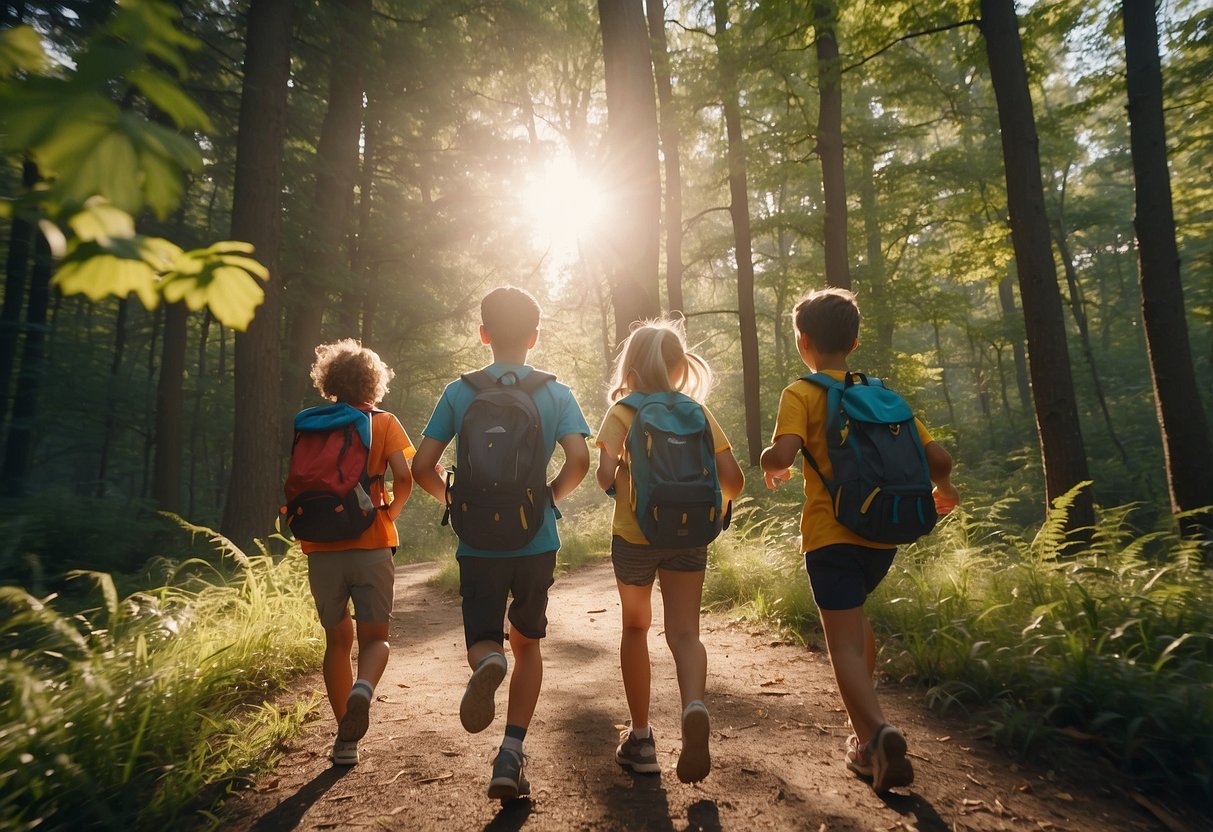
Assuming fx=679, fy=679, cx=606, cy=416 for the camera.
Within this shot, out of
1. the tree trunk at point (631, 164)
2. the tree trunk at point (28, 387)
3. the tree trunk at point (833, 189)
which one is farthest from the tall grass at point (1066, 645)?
the tree trunk at point (28, 387)

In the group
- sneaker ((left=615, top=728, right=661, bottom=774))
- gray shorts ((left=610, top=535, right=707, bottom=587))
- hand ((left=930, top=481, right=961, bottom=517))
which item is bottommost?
sneaker ((left=615, top=728, right=661, bottom=774))

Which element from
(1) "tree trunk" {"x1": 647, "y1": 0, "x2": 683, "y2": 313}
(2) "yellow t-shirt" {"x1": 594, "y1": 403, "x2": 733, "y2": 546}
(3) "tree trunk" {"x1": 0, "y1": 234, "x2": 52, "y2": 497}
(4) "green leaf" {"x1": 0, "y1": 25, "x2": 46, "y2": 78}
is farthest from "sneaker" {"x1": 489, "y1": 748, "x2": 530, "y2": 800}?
(3) "tree trunk" {"x1": 0, "y1": 234, "x2": 52, "y2": 497}

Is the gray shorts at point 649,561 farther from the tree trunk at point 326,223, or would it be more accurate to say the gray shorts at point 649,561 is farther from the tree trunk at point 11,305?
the tree trunk at point 11,305

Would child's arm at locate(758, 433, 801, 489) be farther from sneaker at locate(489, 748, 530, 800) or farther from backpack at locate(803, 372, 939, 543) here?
sneaker at locate(489, 748, 530, 800)

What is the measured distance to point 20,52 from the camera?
4.71ft

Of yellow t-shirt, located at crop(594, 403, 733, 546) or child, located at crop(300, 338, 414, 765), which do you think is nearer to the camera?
yellow t-shirt, located at crop(594, 403, 733, 546)

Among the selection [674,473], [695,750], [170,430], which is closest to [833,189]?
[674,473]

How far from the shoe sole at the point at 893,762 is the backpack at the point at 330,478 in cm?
227

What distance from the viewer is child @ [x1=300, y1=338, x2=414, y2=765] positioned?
3.10 metres

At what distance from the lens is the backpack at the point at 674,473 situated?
2.71 metres

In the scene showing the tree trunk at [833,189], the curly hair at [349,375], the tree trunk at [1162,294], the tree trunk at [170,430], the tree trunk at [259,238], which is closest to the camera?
the curly hair at [349,375]

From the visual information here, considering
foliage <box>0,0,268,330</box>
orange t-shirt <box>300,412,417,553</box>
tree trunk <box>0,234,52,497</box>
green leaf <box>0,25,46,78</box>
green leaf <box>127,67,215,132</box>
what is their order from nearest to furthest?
foliage <box>0,0,268,330</box>, green leaf <box>127,67,215,132</box>, green leaf <box>0,25,46,78</box>, orange t-shirt <box>300,412,417,553</box>, tree trunk <box>0,234,52,497</box>

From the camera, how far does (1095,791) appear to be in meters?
2.68

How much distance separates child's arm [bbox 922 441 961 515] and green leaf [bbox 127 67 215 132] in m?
2.73
